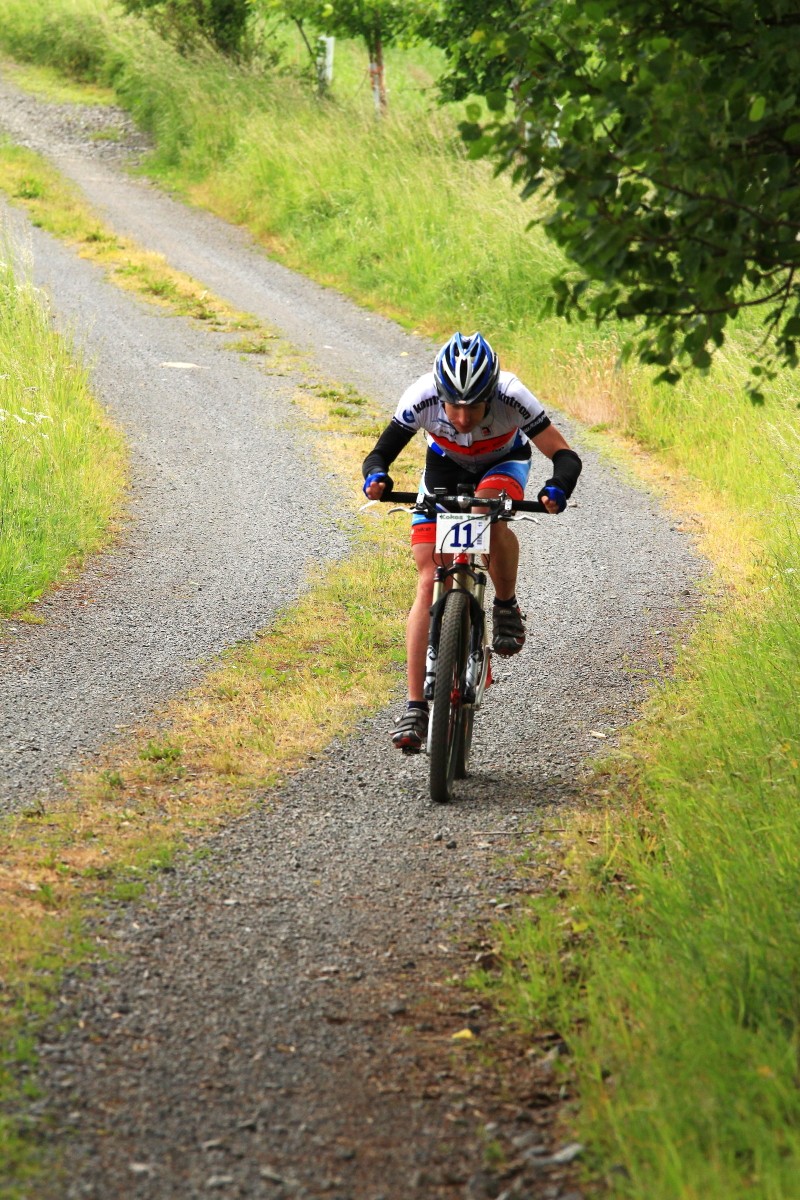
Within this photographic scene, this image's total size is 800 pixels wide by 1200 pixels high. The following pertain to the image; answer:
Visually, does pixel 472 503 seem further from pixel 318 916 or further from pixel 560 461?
pixel 318 916

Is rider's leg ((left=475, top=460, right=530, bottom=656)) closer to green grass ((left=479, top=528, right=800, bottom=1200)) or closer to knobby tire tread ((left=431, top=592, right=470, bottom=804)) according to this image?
knobby tire tread ((left=431, top=592, right=470, bottom=804))

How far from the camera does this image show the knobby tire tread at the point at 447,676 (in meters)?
5.36

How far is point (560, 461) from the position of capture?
5.73 m

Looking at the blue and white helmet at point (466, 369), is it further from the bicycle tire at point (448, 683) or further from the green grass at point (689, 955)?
the green grass at point (689, 955)

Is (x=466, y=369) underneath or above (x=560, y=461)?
above

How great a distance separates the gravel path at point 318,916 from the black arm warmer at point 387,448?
4.73ft

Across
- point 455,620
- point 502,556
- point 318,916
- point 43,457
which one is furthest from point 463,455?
point 43,457

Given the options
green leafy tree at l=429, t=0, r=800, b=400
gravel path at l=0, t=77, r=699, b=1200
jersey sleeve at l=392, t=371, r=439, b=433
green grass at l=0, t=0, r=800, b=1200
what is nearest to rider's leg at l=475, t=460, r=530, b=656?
jersey sleeve at l=392, t=371, r=439, b=433

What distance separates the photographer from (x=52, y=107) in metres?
26.8

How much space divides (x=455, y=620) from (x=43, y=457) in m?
5.74

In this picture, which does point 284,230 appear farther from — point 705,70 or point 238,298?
point 705,70

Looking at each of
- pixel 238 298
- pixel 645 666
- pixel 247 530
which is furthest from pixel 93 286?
pixel 645 666

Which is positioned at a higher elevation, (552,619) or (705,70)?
(705,70)

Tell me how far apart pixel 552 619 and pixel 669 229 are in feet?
15.5
